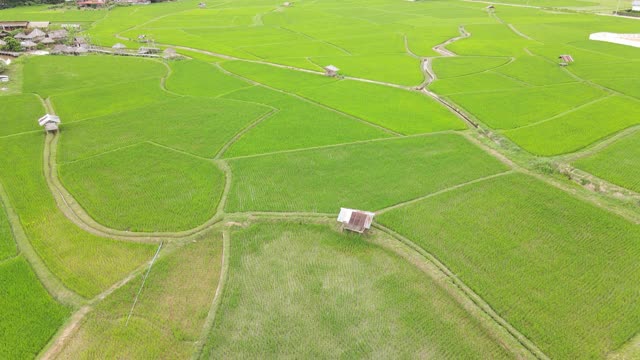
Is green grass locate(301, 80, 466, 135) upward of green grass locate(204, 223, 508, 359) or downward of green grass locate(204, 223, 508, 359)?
upward

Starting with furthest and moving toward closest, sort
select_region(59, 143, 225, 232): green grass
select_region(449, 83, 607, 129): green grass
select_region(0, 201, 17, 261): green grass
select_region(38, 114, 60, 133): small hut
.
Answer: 1. select_region(449, 83, 607, 129): green grass
2. select_region(38, 114, 60, 133): small hut
3. select_region(59, 143, 225, 232): green grass
4. select_region(0, 201, 17, 261): green grass

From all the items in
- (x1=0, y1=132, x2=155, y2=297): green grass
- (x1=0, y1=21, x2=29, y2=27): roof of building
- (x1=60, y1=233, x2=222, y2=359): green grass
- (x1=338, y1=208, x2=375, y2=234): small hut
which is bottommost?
(x1=60, y1=233, x2=222, y2=359): green grass

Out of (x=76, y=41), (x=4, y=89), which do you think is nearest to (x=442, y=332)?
(x=4, y=89)

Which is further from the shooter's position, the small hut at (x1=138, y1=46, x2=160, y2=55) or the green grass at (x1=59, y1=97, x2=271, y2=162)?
the small hut at (x1=138, y1=46, x2=160, y2=55)

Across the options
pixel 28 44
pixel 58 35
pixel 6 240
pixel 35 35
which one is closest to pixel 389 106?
pixel 6 240

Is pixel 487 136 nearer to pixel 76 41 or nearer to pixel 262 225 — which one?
pixel 262 225

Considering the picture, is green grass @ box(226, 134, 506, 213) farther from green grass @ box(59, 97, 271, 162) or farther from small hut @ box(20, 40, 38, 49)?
small hut @ box(20, 40, 38, 49)

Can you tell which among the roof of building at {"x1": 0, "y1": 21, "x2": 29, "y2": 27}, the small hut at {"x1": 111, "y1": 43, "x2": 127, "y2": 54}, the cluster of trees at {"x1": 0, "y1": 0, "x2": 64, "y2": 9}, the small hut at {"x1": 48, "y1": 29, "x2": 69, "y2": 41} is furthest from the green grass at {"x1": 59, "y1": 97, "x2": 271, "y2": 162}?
the cluster of trees at {"x1": 0, "y1": 0, "x2": 64, "y2": 9}

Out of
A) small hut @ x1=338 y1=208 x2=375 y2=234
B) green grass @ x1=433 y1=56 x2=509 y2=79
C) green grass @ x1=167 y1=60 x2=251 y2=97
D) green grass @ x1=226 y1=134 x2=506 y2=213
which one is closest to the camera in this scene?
small hut @ x1=338 y1=208 x2=375 y2=234
